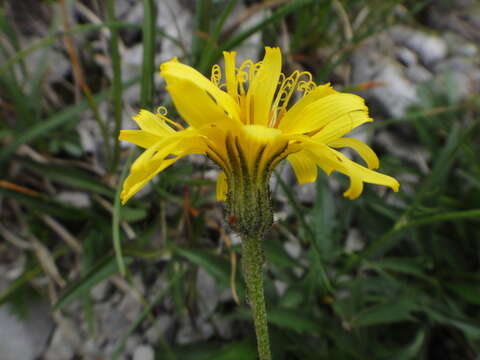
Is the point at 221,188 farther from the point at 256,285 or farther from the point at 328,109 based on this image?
the point at 328,109

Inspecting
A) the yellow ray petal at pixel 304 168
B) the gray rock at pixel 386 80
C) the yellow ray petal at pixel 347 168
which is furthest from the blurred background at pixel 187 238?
the yellow ray petal at pixel 347 168

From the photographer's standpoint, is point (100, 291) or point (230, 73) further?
point (100, 291)

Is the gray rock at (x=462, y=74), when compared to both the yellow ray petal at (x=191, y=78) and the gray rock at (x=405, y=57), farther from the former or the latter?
the yellow ray petal at (x=191, y=78)

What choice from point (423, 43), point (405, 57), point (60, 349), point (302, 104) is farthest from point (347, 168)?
point (423, 43)

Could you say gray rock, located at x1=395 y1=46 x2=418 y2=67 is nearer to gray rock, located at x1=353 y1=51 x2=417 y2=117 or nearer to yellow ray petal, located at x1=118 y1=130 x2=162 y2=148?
gray rock, located at x1=353 y1=51 x2=417 y2=117

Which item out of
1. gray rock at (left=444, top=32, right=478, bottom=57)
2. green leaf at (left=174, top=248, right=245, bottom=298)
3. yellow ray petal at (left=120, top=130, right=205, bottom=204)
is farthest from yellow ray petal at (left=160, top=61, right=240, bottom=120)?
gray rock at (left=444, top=32, right=478, bottom=57)

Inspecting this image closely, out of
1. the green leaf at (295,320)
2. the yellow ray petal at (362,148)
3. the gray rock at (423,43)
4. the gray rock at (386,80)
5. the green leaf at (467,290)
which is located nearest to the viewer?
the yellow ray petal at (362,148)
